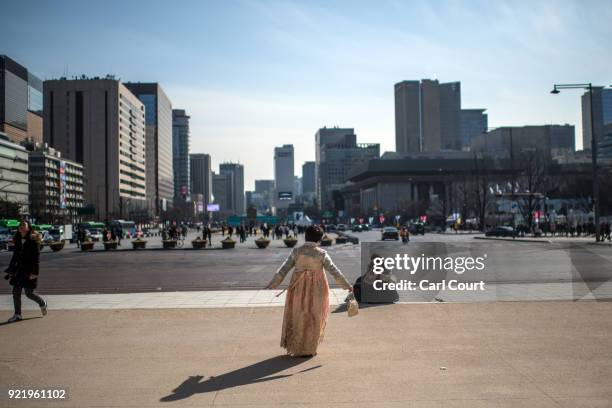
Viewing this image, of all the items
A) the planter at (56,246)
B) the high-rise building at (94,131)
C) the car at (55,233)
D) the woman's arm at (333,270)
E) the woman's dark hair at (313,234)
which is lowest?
the planter at (56,246)

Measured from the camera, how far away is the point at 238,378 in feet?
22.5

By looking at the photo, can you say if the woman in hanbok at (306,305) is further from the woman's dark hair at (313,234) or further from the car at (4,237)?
the car at (4,237)

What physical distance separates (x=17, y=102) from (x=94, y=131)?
2034 cm

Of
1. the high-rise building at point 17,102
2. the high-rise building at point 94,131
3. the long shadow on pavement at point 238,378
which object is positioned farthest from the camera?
the high-rise building at point 94,131

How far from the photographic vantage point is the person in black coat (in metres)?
11.0

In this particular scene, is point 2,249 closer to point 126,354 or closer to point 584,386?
point 126,354

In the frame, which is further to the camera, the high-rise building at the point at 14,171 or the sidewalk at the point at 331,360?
the high-rise building at the point at 14,171

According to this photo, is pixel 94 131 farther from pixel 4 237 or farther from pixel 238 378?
pixel 238 378

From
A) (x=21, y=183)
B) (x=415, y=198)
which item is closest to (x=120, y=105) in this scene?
(x=21, y=183)

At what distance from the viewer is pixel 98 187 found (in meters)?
156

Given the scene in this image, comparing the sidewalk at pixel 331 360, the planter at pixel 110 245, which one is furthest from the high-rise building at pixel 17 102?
the sidewalk at pixel 331 360

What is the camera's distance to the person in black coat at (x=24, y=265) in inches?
431

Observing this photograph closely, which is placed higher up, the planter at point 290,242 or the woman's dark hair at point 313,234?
the woman's dark hair at point 313,234

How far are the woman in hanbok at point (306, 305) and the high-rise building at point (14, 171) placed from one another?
112580 mm
